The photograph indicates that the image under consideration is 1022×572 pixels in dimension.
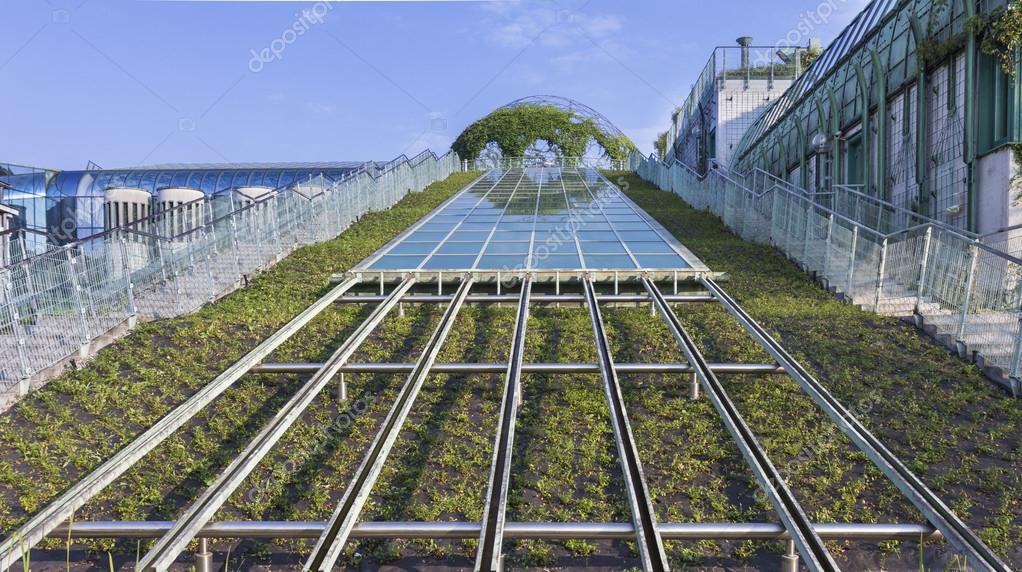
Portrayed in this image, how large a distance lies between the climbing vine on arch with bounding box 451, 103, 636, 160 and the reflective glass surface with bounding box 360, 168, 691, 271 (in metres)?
28.5

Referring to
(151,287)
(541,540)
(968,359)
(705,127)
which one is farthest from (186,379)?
(705,127)

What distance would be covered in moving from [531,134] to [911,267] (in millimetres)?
46606

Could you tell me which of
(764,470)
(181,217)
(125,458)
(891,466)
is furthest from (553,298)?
(181,217)

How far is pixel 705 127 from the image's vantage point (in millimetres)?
39719

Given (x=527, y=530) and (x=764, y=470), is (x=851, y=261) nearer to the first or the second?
(x=764, y=470)

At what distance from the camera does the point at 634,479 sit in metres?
5.61

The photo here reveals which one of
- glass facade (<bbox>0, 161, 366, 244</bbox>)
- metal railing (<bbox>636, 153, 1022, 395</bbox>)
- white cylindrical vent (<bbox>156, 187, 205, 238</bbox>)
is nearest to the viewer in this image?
metal railing (<bbox>636, 153, 1022, 395</bbox>)

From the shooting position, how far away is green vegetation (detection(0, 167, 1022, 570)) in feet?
18.4

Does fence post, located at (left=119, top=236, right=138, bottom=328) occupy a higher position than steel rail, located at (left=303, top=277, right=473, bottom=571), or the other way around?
fence post, located at (left=119, top=236, right=138, bottom=328)

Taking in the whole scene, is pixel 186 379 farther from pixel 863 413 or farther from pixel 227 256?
pixel 863 413

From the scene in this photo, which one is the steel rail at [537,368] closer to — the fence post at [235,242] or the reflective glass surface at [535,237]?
the reflective glass surface at [535,237]

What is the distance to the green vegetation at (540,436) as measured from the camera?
18.4 ft

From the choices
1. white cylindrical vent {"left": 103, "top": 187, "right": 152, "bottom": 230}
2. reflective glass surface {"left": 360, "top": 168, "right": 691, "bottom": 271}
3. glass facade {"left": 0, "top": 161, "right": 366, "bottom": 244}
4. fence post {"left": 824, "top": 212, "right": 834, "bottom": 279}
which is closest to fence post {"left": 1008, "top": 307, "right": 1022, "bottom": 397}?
fence post {"left": 824, "top": 212, "right": 834, "bottom": 279}

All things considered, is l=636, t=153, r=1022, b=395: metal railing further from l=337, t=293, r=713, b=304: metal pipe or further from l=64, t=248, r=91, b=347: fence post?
l=64, t=248, r=91, b=347: fence post
